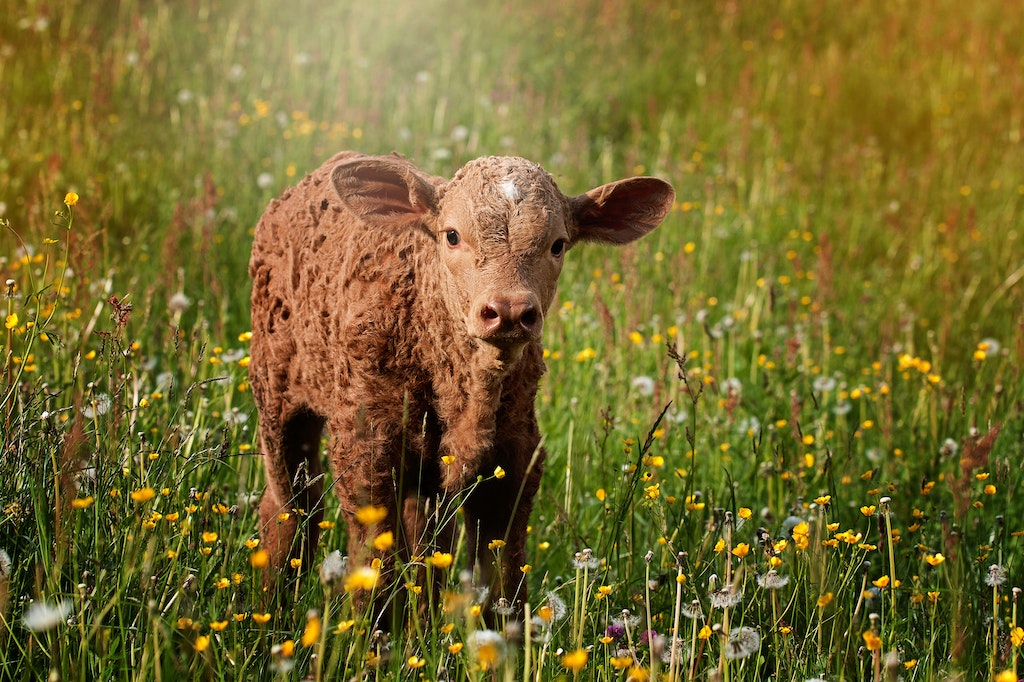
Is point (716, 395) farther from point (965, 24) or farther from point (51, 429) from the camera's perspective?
point (965, 24)

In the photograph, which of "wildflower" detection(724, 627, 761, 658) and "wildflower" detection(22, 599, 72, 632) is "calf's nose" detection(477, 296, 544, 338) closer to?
"wildflower" detection(724, 627, 761, 658)

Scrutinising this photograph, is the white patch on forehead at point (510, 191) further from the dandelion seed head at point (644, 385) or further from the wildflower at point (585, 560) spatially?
the dandelion seed head at point (644, 385)

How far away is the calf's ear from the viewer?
354 cm

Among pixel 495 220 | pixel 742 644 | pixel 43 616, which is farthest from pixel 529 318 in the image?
pixel 43 616

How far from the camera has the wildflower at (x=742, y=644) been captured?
2.39m

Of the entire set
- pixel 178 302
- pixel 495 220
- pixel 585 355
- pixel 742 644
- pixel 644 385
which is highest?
pixel 495 220

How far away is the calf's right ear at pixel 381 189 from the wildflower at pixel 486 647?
152cm

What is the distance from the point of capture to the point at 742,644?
245 cm

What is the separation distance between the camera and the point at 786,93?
899cm

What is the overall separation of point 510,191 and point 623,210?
2.20 feet

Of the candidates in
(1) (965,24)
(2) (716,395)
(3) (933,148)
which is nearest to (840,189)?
(3) (933,148)

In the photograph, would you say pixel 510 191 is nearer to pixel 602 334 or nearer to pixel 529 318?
pixel 529 318

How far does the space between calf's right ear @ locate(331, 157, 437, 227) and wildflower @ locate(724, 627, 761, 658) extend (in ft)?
5.36

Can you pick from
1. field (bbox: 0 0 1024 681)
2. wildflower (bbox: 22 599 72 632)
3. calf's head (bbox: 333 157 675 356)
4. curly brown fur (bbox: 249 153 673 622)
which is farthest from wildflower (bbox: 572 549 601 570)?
wildflower (bbox: 22 599 72 632)
